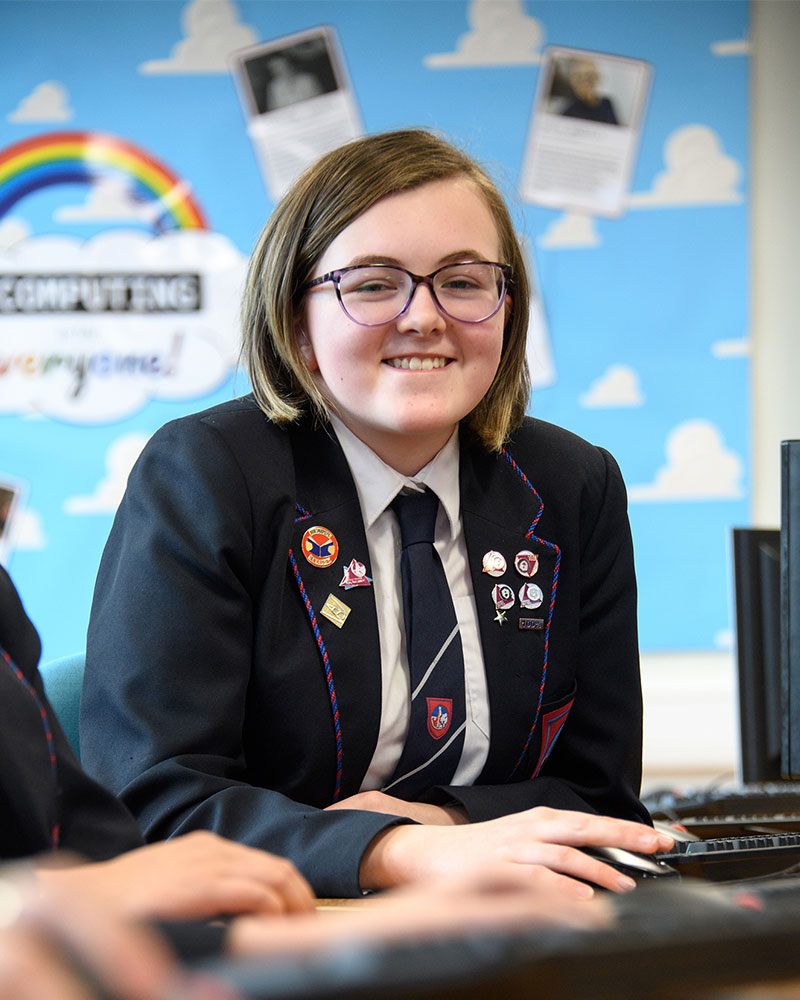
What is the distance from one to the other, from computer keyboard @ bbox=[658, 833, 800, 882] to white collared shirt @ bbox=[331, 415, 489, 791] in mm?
336

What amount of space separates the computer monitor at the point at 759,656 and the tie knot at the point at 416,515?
0.39 metres

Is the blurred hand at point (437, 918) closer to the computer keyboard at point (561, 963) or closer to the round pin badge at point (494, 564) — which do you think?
the computer keyboard at point (561, 963)

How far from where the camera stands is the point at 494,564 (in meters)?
1.42

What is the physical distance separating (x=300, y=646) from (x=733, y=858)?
0.52 metres

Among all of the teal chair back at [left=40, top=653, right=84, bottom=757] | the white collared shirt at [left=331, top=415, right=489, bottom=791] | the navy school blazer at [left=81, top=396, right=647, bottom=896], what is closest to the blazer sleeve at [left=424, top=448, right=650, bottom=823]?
the navy school blazer at [left=81, top=396, right=647, bottom=896]

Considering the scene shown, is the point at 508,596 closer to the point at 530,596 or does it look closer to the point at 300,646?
the point at 530,596

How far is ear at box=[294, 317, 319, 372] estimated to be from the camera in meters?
1.47

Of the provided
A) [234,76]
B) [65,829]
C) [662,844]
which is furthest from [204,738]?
[234,76]

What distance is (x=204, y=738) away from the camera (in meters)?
1.17

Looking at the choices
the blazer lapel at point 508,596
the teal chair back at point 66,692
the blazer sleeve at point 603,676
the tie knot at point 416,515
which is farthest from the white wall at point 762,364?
the teal chair back at point 66,692

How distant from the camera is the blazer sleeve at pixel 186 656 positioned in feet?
3.55

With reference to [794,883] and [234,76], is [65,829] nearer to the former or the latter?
[794,883]

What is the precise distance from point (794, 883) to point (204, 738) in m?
0.63

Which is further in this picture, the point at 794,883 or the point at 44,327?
the point at 44,327
